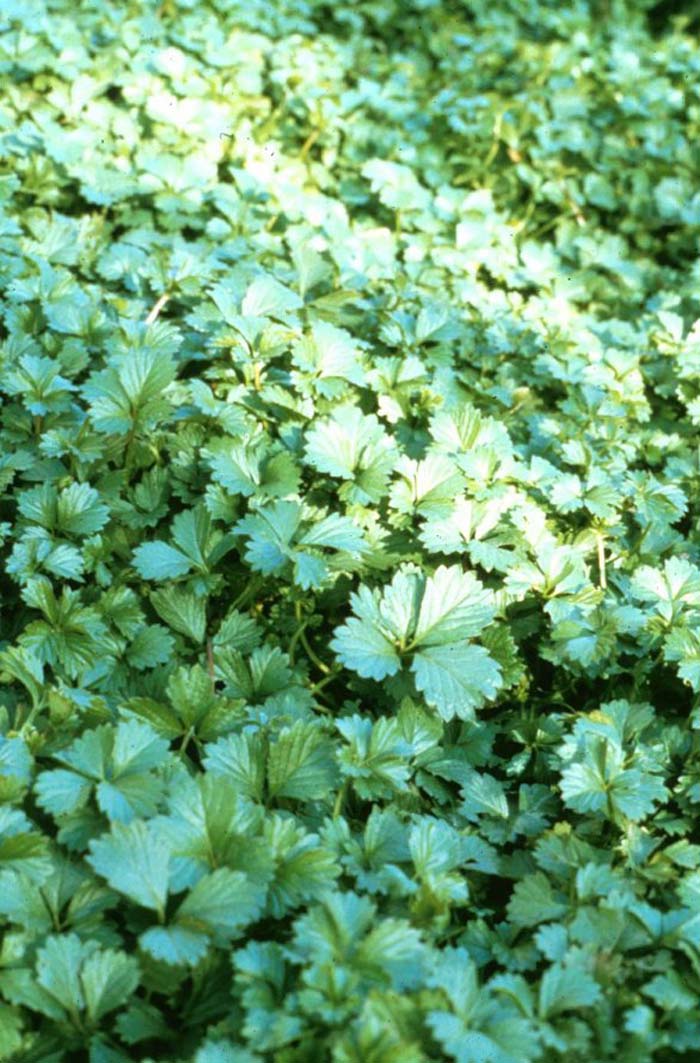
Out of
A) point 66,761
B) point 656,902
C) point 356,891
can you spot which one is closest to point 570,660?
point 656,902

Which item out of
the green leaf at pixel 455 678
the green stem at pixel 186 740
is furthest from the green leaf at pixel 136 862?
the green leaf at pixel 455 678

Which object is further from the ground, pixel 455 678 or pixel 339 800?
pixel 455 678

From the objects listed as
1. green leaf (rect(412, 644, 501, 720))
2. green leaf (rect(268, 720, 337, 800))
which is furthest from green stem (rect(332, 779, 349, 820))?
green leaf (rect(412, 644, 501, 720))

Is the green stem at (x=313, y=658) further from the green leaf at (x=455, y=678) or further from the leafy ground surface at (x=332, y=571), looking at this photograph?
the green leaf at (x=455, y=678)

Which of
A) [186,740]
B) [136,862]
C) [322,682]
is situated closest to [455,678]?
[322,682]

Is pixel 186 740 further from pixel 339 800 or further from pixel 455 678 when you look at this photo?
A: pixel 455 678

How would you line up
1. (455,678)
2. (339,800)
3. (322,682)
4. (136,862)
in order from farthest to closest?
(322,682) < (455,678) < (339,800) < (136,862)

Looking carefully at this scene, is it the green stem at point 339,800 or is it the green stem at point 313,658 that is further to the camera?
the green stem at point 313,658

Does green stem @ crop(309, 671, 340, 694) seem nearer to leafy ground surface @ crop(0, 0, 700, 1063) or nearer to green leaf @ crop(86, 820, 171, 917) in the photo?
leafy ground surface @ crop(0, 0, 700, 1063)

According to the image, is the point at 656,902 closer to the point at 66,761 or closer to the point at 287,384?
the point at 66,761
